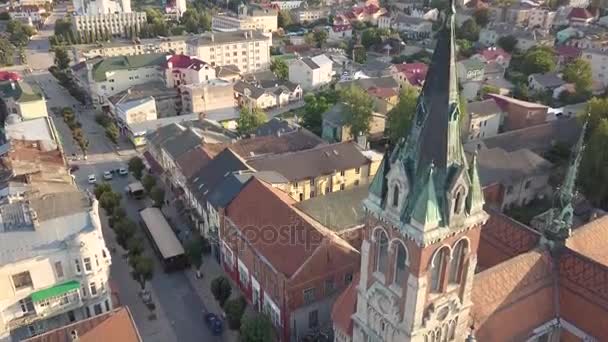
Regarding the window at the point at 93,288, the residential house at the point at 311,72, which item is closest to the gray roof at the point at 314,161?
the window at the point at 93,288

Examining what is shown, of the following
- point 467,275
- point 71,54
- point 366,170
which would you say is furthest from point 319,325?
point 71,54

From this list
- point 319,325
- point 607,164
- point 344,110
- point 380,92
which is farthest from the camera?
point 380,92

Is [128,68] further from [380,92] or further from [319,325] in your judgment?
[319,325]

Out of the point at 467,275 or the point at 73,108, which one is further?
the point at 73,108

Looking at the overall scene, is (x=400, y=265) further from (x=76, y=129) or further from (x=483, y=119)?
(x=76, y=129)

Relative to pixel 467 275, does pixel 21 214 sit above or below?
below

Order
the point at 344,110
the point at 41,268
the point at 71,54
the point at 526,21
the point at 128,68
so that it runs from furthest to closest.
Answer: the point at 526,21 < the point at 71,54 < the point at 128,68 < the point at 344,110 < the point at 41,268

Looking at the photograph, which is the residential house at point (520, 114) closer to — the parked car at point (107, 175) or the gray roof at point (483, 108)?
the gray roof at point (483, 108)
